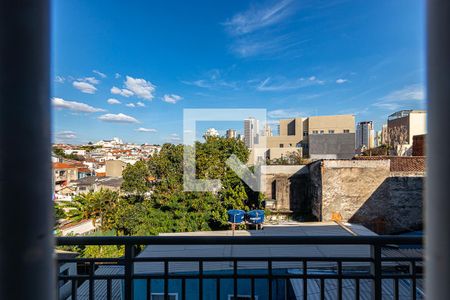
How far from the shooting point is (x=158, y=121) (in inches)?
409

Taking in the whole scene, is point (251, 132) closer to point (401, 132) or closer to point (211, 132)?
point (211, 132)

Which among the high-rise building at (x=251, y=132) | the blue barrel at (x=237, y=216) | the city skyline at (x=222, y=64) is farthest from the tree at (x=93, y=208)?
the high-rise building at (x=251, y=132)

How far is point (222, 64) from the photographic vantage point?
977cm

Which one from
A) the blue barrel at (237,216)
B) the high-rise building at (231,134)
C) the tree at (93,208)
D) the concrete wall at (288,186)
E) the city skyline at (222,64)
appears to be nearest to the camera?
the city skyline at (222,64)

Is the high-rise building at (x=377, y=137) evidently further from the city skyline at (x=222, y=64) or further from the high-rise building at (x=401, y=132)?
the city skyline at (x=222, y=64)

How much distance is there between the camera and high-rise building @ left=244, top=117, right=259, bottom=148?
993 cm

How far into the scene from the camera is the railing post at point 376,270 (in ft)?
3.94

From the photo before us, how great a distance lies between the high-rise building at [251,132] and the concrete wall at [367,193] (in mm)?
3112

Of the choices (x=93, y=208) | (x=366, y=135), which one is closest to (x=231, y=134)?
(x=93, y=208)

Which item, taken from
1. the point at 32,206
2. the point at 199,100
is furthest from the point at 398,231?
the point at 32,206

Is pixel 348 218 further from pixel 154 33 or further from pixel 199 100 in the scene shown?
pixel 154 33

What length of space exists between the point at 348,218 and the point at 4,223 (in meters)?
9.19

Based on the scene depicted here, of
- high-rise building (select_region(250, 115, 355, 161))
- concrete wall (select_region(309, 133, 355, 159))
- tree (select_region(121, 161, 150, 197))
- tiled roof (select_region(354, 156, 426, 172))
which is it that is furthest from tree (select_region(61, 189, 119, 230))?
concrete wall (select_region(309, 133, 355, 159))

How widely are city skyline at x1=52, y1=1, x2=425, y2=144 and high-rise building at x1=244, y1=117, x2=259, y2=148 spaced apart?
1.44 feet
